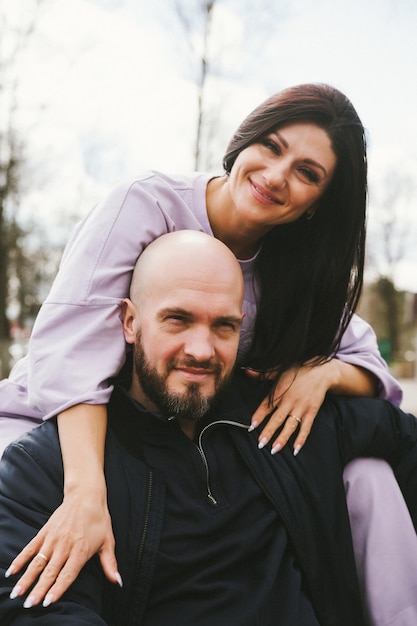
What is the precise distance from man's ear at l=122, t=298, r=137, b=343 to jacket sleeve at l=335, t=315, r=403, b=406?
3.22 ft

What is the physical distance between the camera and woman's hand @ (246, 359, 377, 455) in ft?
8.14

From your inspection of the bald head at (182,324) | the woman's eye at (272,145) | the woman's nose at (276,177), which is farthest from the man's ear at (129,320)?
the woman's eye at (272,145)

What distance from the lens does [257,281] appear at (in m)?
3.01

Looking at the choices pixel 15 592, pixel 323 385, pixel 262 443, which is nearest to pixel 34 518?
pixel 15 592

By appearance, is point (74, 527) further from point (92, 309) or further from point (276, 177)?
point (276, 177)

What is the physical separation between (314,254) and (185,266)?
79cm

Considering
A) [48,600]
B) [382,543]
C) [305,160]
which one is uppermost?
[305,160]

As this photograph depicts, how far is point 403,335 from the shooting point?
1661 inches

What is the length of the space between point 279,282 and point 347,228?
0.36 m

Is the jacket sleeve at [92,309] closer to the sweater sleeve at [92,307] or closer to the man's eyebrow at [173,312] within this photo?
the sweater sleeve at [92,307]

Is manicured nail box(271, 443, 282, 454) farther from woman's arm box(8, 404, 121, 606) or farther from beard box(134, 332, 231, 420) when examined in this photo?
woman's arm box(8, 404, 121, 606)

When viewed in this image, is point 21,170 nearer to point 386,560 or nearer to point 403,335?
point 386,560

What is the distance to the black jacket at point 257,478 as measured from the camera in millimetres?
1961

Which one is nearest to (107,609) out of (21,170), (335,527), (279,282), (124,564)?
(124,564)
